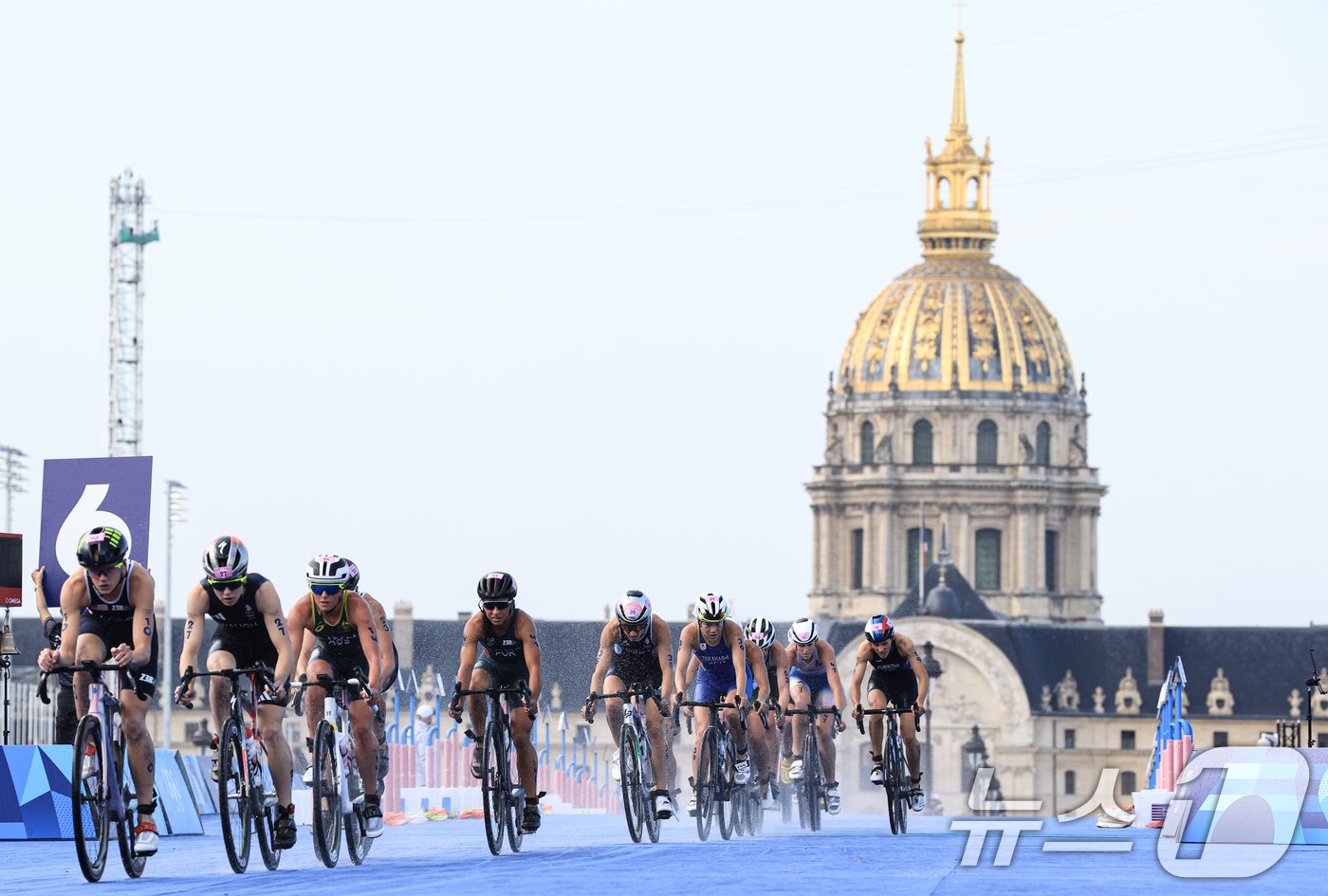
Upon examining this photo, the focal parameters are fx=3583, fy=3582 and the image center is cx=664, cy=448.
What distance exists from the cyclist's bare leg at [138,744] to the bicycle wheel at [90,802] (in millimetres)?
348

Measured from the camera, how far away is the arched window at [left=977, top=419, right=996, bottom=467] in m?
198

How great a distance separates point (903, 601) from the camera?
181500 millimetres

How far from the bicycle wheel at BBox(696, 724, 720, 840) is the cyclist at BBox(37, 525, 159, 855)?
752 cm

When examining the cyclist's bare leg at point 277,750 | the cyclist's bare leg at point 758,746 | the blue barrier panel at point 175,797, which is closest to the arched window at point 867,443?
the blue barrier panel at point 175,797

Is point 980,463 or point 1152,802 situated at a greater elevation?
point 980,463

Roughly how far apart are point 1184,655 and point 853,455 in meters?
31.6

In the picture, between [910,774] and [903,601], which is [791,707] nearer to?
[910,774]

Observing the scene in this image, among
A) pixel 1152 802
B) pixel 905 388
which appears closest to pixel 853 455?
pixel 905 388

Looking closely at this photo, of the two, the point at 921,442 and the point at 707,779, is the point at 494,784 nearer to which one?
the point at 707,779

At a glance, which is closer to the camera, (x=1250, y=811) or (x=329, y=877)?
(x=329, y=877)

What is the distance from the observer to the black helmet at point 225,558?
2181 centimetres

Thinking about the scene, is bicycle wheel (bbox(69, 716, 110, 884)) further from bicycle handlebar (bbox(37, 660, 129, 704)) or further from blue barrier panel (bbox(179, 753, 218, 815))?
blue barrier panel (bbox(179, 753, 218, 815))

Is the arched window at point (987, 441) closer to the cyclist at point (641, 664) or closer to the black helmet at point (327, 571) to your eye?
the cyclist at point (641, 664)

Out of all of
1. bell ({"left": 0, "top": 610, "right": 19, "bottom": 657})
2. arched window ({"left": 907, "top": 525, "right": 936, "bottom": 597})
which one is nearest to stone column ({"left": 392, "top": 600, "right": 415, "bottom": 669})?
arched window ({"left": 907, "top": 525, "right": 936, "bottom": 597})
